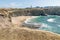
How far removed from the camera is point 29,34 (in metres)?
14.9

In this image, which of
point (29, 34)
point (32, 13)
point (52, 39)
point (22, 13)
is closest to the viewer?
point (52, 39)

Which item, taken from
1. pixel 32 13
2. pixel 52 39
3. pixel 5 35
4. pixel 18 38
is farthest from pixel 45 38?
pixel 32 13

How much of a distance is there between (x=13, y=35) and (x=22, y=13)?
5873 centimetres

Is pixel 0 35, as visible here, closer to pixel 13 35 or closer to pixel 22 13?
pixel 13 35

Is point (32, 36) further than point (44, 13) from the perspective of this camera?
No

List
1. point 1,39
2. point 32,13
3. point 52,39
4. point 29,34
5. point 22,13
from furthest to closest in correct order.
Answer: point 32,13, point 22,13, point 29,34, point 52,39, point 1,39

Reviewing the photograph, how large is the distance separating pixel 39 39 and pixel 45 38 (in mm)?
760

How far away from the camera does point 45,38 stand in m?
14.1

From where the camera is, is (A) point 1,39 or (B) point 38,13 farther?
(B) point 38,13

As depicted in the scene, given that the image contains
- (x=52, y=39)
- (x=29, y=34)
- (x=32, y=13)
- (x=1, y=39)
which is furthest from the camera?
(x=32, y=13)

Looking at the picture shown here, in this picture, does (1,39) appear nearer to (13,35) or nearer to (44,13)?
(13,35)

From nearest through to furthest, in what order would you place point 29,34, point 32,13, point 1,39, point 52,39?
1. point 1,39
2. point 52,39
3. point 29,34
4. point 32,13

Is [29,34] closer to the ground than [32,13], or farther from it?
farther from it

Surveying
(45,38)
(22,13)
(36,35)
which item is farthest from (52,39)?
(22,13)
